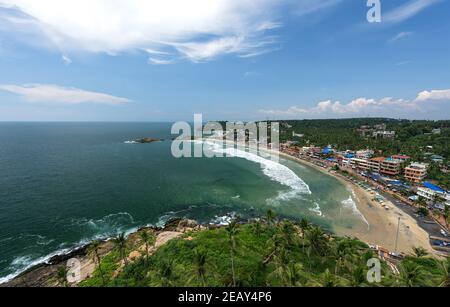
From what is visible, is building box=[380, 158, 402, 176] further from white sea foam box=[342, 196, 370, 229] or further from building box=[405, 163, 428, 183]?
white sea foam box=[342, 196, 370, 229]

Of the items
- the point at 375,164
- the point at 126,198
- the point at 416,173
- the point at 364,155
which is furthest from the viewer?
the point at 364,155

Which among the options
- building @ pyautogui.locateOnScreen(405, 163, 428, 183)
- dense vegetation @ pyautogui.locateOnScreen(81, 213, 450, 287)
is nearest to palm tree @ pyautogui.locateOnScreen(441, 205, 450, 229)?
dense vegetation @ pyautogui.locateOnScreen(81, 213, 450, 287)

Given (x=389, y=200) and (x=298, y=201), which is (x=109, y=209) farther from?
(x=389, y=200)

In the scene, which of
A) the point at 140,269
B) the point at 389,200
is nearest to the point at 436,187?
the point at 389,200

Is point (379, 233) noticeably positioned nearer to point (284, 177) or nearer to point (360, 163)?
point (284, 177)

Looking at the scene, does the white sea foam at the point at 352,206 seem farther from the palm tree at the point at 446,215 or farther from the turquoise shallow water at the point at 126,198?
the palm tree at the point at 446,215

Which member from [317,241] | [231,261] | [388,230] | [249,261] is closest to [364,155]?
[388,230]

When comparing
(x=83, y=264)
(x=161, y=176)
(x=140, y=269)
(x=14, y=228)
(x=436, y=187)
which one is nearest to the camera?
(x=140, y=269)
